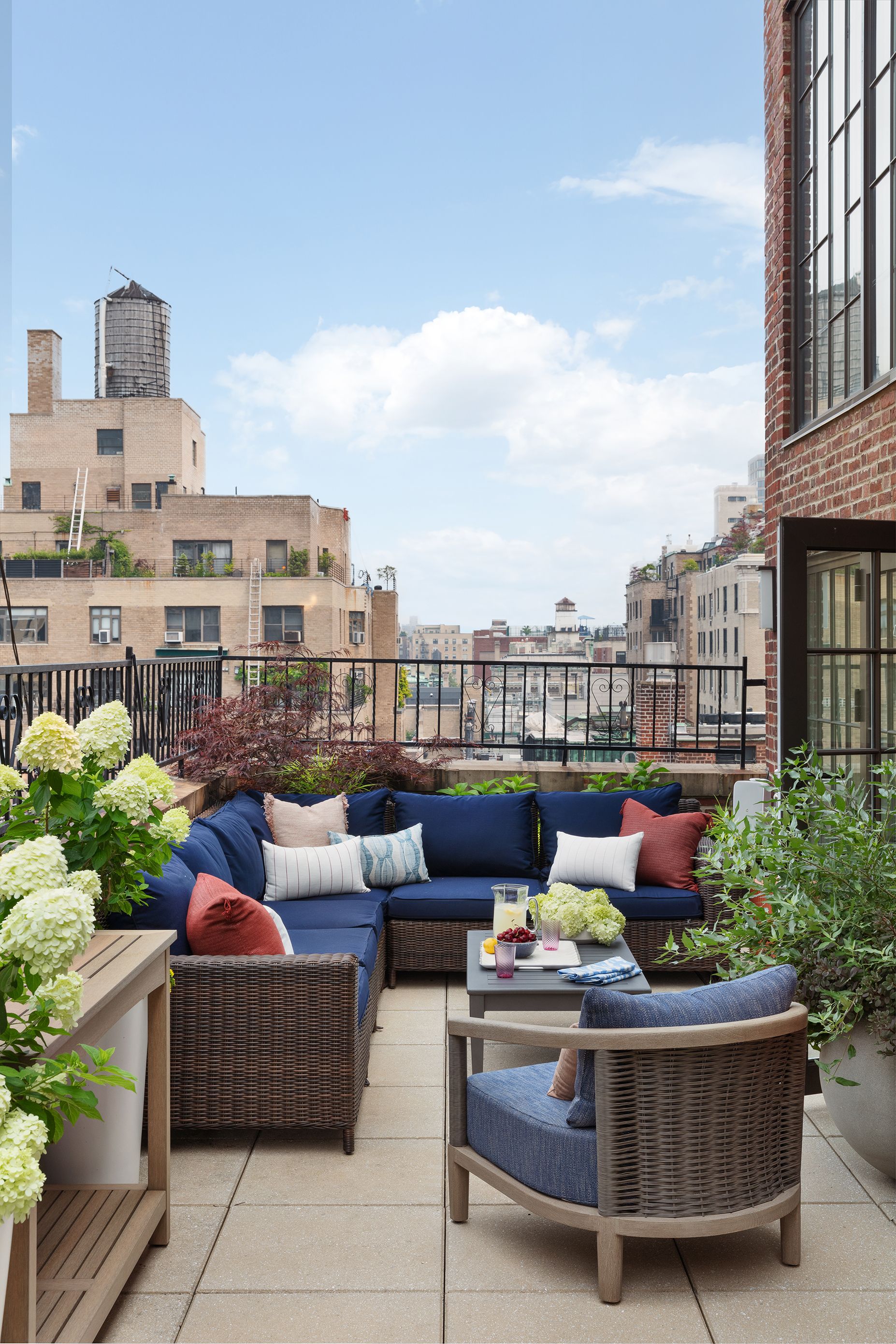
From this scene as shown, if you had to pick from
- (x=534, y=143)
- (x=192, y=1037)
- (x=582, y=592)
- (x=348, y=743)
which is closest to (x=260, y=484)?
(x=582, y=592)

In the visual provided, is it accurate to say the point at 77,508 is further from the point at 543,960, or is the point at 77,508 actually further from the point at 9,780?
the point at 9,780

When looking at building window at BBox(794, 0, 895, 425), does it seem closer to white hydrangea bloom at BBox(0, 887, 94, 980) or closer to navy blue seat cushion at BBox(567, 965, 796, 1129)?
navy blue seat cushion at BBox(567, 965, 796, 1129)

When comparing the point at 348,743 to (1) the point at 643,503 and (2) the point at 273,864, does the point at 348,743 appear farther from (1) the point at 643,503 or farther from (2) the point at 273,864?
(1) the point at 643,503

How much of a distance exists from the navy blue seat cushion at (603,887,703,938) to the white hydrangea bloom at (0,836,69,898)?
3159 millimetres

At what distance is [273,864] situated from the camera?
14.0 ft

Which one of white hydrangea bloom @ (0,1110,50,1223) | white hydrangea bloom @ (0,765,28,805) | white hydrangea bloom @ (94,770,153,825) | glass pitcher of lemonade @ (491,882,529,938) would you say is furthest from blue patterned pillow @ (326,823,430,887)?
white hydrangea bloom @ (0,1110,50,1223)

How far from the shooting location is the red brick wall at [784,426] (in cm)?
389

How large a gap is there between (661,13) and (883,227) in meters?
8.42

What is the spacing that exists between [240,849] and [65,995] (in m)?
2.62

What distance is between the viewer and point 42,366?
130ft

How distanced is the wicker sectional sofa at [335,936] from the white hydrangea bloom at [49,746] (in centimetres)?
82

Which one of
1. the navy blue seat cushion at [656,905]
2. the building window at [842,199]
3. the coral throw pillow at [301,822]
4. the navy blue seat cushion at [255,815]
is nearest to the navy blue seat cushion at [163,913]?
the navy blue seat cushion at [255,815]

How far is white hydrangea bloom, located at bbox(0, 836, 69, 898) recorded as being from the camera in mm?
1525

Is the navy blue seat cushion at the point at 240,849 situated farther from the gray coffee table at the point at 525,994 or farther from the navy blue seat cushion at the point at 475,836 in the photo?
the gray coffee table at the point at 525,994
